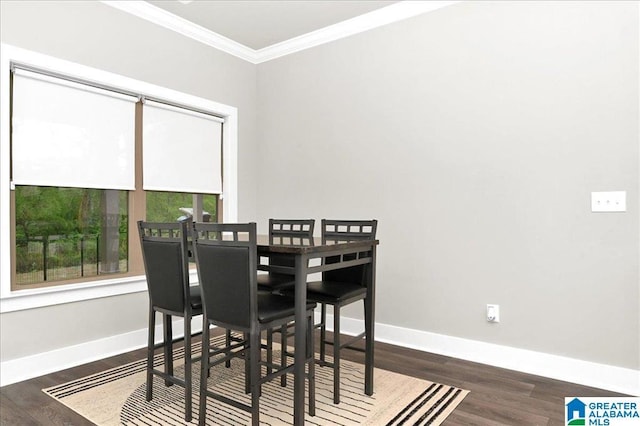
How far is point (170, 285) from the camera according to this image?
7.58 feet

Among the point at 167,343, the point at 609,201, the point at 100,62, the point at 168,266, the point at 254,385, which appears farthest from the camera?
the point at 100,62

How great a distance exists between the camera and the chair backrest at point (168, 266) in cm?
225

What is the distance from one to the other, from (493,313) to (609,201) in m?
1.09

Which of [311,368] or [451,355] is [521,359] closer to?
[451,355]

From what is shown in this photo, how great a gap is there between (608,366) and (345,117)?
9.06ft

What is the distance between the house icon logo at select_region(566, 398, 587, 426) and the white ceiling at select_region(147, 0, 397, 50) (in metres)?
3.18

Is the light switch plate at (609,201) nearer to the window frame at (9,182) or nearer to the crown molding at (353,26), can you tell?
the crown molding at (353,26)

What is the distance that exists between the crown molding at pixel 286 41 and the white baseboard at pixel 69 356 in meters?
2.66

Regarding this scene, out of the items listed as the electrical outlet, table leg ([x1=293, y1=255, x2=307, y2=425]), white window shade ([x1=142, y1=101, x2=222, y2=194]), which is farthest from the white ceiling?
the electrical outlet

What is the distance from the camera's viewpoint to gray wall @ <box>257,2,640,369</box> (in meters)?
2.62

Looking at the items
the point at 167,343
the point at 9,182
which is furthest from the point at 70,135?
the point at 167,343

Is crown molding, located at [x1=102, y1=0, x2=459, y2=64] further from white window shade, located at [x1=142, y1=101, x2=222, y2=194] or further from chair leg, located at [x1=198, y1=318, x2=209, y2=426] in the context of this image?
chair leg, located at [x1=198, y1=318, x2=209, y2=426]

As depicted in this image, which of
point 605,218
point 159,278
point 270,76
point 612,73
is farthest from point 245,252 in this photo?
point 270,76

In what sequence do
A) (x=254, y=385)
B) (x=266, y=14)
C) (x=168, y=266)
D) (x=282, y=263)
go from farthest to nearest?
(x=266, y=14) → (x=282, y=263) → (x=168, y=266) → (x=254, y=385)
